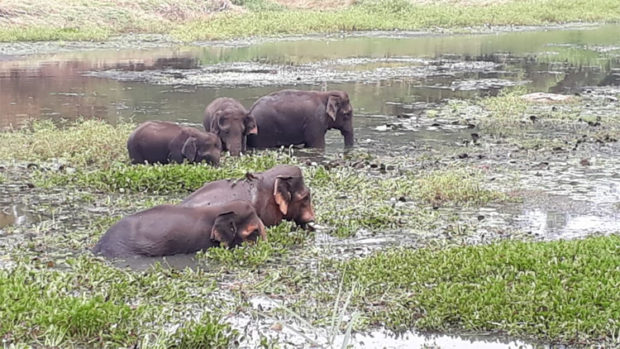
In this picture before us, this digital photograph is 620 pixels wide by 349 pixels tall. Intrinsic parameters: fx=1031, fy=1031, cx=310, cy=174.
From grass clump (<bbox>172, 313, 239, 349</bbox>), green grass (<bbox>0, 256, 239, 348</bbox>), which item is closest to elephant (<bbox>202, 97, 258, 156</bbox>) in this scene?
green grass (<bbox>0, 256, 239, 348</bbox>)

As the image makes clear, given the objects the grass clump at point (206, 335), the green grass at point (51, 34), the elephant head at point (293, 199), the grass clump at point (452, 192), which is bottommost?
the grass clump at point (206, 335)

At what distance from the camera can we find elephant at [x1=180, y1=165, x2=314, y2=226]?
1011 centimetres

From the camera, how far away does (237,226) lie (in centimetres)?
938

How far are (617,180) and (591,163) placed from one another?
1079mm

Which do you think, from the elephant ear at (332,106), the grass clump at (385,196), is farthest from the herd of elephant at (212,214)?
the elephant ear at (332,106)

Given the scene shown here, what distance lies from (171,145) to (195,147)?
0.42 metres

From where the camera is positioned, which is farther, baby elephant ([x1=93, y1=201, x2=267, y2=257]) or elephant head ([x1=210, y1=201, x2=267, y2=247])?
elephant head ([x1=210, y1=201, x2=267, y2=247])

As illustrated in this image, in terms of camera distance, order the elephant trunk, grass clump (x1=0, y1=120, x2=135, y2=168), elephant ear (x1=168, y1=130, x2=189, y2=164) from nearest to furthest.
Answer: elephant ear (x1=168, y1=130, x2=189, y2=164)
grass clump (x1=0, y1=120, x2=135, y2=168)
the elephant trunk

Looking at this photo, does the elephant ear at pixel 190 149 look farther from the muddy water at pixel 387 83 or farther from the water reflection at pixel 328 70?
the water reflection at pixel 328 70

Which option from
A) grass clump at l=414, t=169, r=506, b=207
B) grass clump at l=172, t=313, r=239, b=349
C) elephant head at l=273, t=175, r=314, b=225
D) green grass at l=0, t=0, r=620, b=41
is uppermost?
green grass at l=0, t=0, r=620, b=41

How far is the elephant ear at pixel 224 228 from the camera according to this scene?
9219 mm

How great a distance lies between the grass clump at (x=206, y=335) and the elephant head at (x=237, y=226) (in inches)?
88.4

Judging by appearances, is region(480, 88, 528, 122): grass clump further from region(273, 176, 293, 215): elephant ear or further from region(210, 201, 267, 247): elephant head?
region(210, 201, 267, 247): elephant head

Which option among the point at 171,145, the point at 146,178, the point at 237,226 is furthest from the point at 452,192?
the point at 171,145
